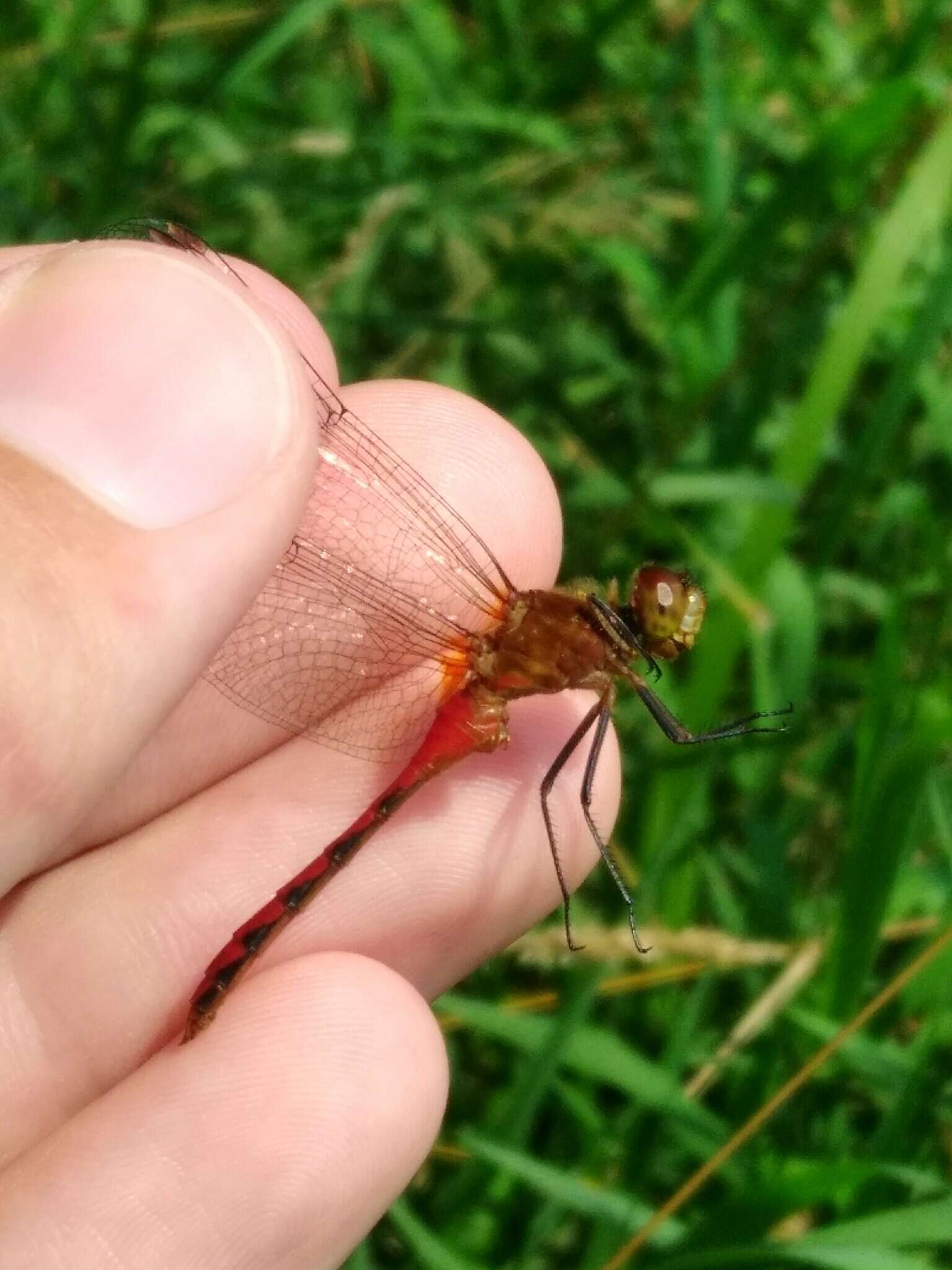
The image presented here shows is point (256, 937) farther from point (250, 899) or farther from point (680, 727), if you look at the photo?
point (680, 727)

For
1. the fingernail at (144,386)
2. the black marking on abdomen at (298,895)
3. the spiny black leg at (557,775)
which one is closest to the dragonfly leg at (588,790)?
the spiny black leg at (557,775)

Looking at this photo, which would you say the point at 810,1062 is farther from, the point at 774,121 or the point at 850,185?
the point at 774,121

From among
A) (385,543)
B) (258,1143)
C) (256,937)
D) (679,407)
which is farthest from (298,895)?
(679,407)

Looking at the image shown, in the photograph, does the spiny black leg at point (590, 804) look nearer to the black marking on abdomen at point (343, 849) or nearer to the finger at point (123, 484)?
the black marking on abdomen at point (343, 849)

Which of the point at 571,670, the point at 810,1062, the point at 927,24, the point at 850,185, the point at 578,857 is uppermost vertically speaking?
the point at 927,24

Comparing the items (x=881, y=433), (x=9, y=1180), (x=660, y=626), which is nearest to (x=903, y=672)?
(x=881, y=433)

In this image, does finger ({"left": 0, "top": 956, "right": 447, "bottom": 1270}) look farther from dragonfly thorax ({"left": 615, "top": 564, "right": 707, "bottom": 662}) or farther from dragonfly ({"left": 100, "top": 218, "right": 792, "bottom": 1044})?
dragonfly thorax ({"left": 615, "top": 564, "right": 707, "bottom": 662})

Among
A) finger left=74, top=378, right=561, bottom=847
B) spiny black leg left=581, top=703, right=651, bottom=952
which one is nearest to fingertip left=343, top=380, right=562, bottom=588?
finger left=74, top=378, right=561, bottom=847
